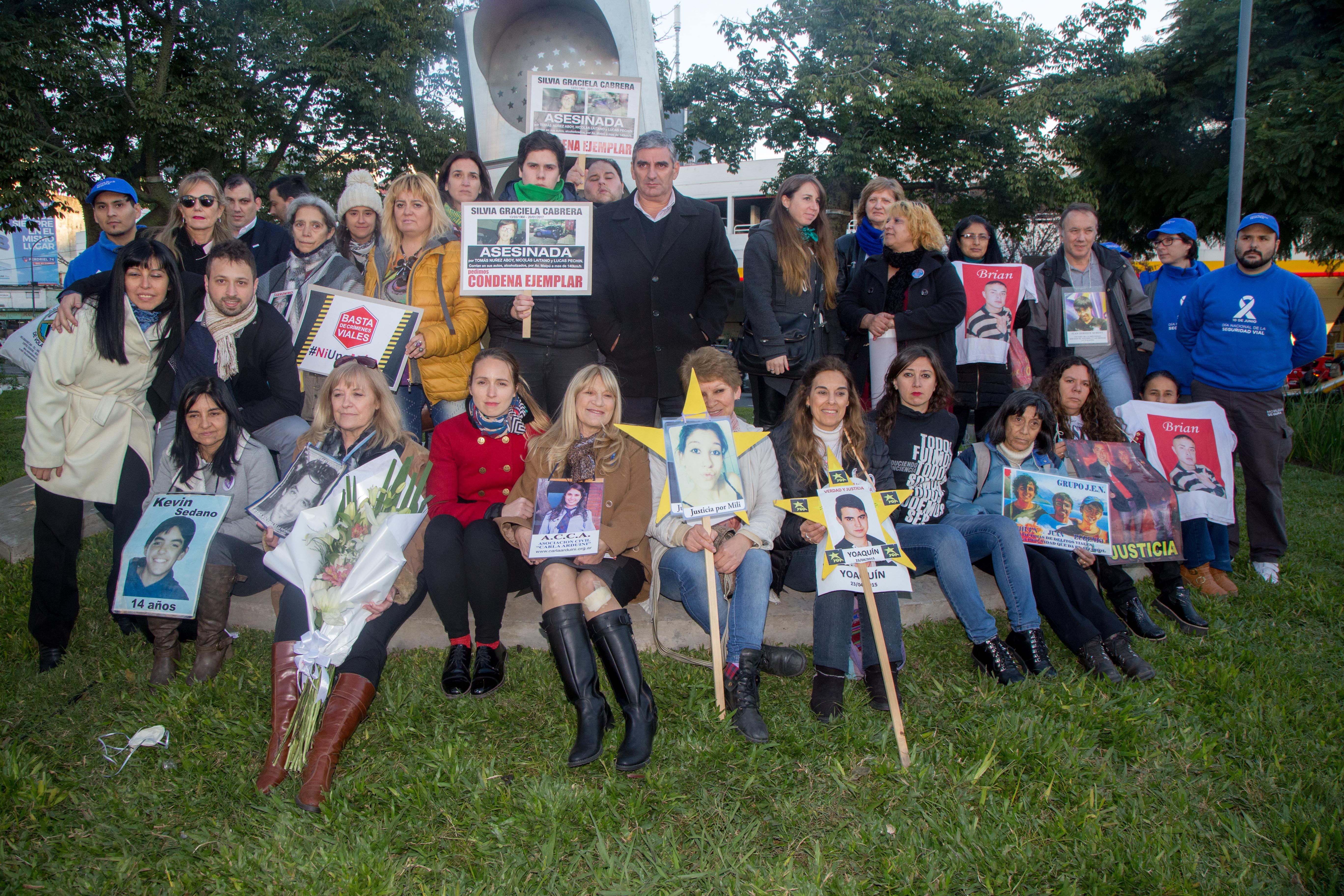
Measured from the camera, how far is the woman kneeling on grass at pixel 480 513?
3.58 meters

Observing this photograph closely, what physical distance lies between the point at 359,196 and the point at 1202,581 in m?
5.56

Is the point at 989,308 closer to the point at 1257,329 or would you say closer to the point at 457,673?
the point at 1257,329

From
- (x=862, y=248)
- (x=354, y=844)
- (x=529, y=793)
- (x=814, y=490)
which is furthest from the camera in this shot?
(x=862, y=248)

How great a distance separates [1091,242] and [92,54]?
20516 mm

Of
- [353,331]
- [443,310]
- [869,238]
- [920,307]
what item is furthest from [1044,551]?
[353,331]

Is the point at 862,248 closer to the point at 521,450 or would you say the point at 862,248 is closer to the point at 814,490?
the point at 814,490

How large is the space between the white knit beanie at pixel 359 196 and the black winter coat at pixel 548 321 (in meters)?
0.91

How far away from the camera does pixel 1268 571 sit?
5.00m

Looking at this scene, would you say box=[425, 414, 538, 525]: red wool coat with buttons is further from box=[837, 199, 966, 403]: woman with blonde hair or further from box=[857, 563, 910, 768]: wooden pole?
box=[837, 199, 966, 403]: woman with blonde hair

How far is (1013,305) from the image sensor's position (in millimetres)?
5281

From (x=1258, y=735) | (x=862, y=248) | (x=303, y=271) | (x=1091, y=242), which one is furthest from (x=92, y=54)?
→ (x=1258, y=735)

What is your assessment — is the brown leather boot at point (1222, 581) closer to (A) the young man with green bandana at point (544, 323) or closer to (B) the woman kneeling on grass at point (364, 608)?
(A) the young man with green bandana at point (544, 323)

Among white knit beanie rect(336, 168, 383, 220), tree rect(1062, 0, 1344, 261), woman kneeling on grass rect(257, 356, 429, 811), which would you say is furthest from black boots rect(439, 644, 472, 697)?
tree rect(1062, 0, 1344, 261)

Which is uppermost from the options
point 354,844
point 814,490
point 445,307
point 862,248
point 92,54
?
point 92,54
